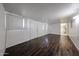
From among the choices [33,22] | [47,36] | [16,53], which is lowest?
[16,53]

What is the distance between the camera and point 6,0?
1724 millimetres

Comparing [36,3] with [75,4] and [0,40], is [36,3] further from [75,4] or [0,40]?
[0,40]

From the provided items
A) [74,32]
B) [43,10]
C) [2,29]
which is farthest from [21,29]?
[74,32]

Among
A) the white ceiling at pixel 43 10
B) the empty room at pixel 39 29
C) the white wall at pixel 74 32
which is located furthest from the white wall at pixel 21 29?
the white wall at pixel 74 32

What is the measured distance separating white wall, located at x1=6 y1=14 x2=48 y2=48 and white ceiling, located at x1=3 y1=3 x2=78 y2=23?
11 centimetres

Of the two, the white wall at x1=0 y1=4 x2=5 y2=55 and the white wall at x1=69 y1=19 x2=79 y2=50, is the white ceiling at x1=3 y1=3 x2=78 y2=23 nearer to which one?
the white wall at x1=0 y1=4 x2=5 y2=55

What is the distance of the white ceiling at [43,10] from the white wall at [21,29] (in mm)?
111

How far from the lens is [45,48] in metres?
1.89

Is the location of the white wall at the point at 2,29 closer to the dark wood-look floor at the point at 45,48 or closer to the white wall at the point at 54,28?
the dark wood-look floor at the point at 45,48

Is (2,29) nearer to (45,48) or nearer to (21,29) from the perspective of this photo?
(21,29)

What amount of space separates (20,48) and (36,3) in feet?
3.05

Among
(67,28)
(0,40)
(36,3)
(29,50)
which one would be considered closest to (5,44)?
(0,40)

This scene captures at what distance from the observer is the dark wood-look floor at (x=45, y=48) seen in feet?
6.03

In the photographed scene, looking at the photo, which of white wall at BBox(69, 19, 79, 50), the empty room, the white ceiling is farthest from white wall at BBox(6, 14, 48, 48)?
white wall at BBox(69, 19, 79, 50)
